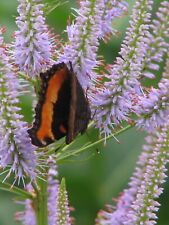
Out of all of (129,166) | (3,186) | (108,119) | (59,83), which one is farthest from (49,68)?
(129,166)

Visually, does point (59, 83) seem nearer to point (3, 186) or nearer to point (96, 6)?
point (96, 6)

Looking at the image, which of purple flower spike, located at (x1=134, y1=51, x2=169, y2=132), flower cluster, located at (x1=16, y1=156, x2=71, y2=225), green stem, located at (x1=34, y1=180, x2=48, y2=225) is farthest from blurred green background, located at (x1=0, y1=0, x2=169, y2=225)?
purple flower spike, located at (x1=134, y1=51, x2=169, y2=132)

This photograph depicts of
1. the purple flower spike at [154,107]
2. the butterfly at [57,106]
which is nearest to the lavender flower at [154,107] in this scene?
the purple flower spike at [154,107]

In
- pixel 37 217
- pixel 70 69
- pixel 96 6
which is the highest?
pixel 96 6

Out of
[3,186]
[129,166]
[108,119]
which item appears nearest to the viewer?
[108,119]

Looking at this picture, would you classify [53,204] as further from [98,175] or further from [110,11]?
[98,175]

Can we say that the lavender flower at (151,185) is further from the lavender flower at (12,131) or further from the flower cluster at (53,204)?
the lavender flower at (12,131)
